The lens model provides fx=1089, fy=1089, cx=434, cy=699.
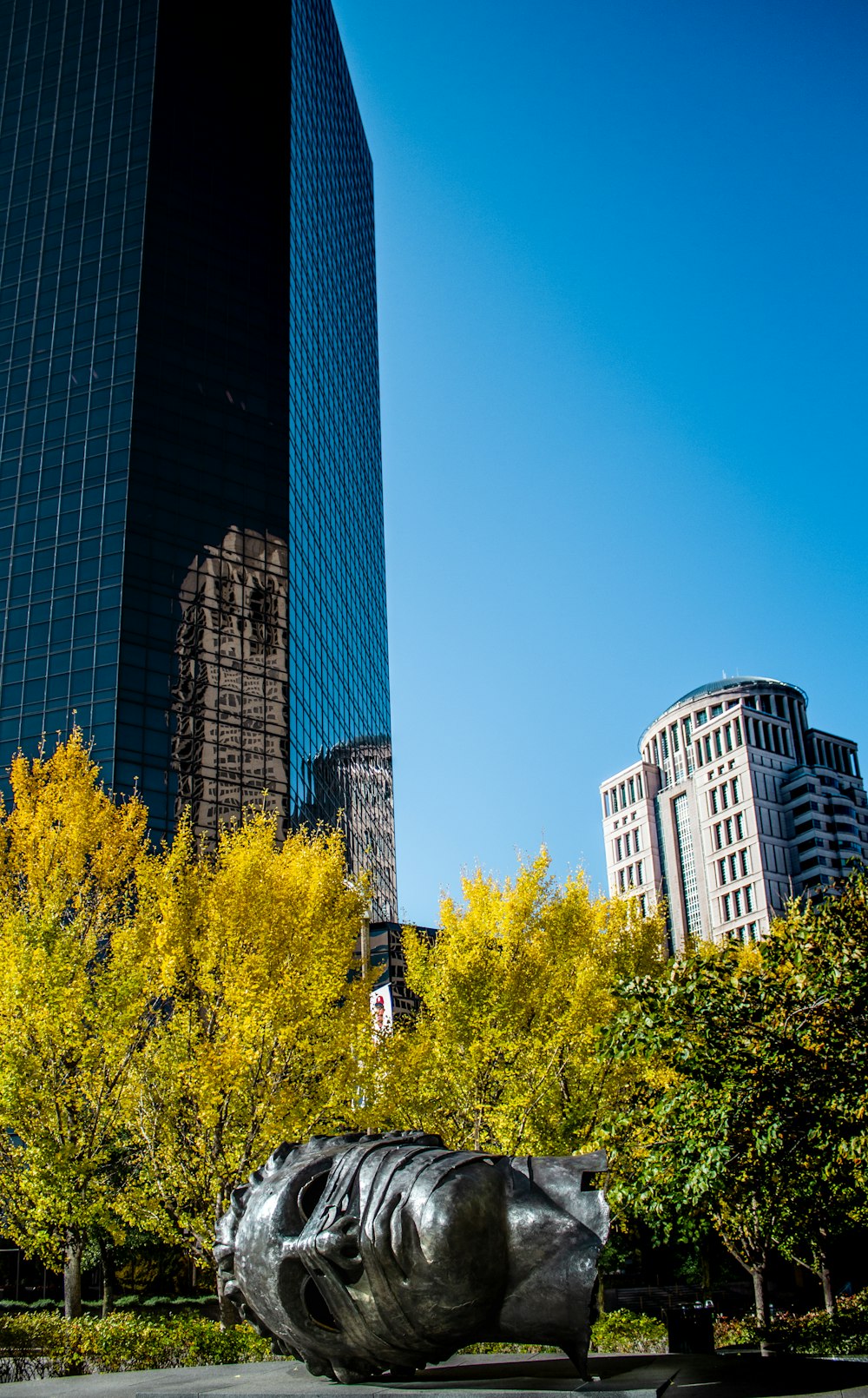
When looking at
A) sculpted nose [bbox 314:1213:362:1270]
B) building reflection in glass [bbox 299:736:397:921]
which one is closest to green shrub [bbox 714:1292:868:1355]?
sculpted nose [bbox 314:1213:362:1270]

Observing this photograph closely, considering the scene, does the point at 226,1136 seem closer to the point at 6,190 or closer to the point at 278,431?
the point at 278,431

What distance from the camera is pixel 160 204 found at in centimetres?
6381

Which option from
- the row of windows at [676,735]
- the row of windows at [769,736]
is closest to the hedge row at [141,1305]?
the row of windows at [769,736]

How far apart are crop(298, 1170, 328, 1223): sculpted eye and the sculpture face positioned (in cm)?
2

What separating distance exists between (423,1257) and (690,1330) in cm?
922

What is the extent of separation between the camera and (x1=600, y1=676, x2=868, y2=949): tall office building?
4658 inches

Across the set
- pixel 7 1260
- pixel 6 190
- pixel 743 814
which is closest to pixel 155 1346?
pixel 7 1260

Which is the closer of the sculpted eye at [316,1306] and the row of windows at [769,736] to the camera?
the sculpted eye at [316,1306]

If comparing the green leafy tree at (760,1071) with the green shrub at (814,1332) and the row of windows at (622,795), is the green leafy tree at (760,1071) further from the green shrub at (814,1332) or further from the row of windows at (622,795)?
the row of windows at (622,795)

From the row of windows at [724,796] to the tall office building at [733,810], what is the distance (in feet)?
0.46

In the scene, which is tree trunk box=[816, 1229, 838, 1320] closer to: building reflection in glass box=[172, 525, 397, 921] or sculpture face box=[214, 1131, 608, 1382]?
sculpture face box=[214, 1131, 608, 1382]

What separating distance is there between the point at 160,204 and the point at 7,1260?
5506 centimetres

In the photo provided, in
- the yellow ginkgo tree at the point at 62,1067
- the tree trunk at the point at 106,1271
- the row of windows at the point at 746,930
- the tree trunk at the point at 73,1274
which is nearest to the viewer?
the yellow ginkgo tree at the point at 62,1067

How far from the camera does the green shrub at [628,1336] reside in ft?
55.7
